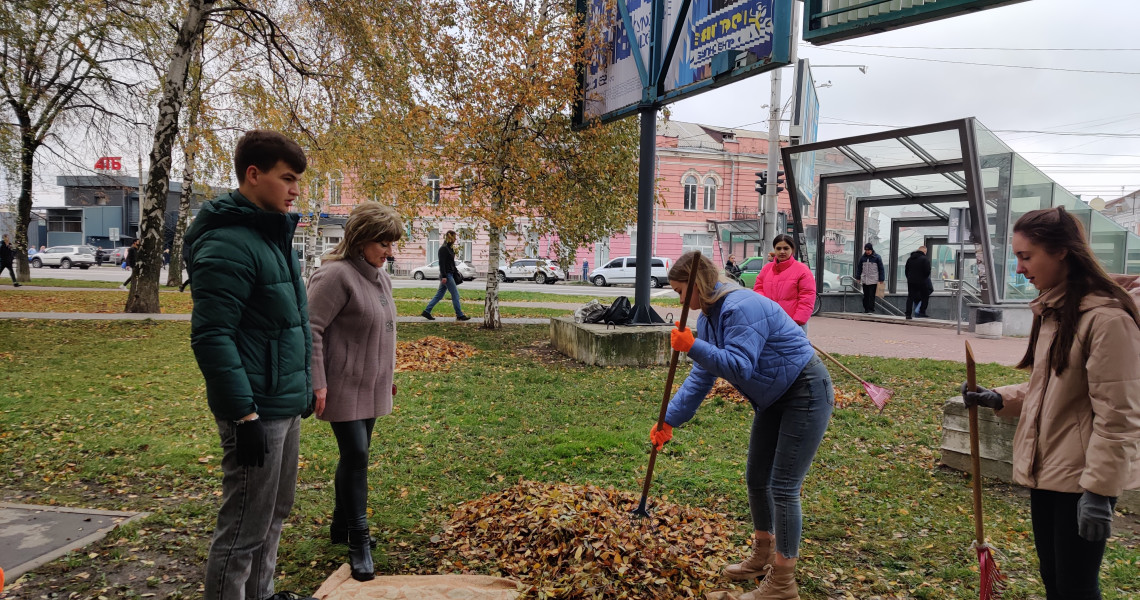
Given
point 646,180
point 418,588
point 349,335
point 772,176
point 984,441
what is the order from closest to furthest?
1. point 418,588
2. point 349,335
3. point 984,441
4. point 646,180
5. point 772,176

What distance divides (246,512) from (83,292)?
21.5 meters

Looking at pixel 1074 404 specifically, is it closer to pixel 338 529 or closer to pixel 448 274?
pixel 338 529

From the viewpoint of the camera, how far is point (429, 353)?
9891 mm

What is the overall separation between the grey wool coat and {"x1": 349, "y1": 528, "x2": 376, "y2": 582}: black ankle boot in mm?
567

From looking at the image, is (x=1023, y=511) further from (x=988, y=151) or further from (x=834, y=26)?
(x=988, y=151)

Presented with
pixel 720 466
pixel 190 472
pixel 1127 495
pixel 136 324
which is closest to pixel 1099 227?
pixel 1127 495

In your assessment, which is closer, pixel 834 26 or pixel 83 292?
pixel 834 26

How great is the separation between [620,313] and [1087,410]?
7806 millimetres

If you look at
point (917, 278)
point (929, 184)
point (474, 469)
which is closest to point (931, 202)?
point (929, 184)

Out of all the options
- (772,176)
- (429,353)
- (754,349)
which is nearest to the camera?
(754,349)

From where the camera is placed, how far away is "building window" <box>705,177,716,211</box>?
4366 centimetres

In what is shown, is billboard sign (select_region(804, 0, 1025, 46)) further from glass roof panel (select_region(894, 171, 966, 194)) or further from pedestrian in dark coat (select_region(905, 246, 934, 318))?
pedestrian in dark coat (select_region(905, 246, 934, 318))

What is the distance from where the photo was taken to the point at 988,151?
517 inches

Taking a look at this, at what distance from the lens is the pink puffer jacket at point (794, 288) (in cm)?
722
